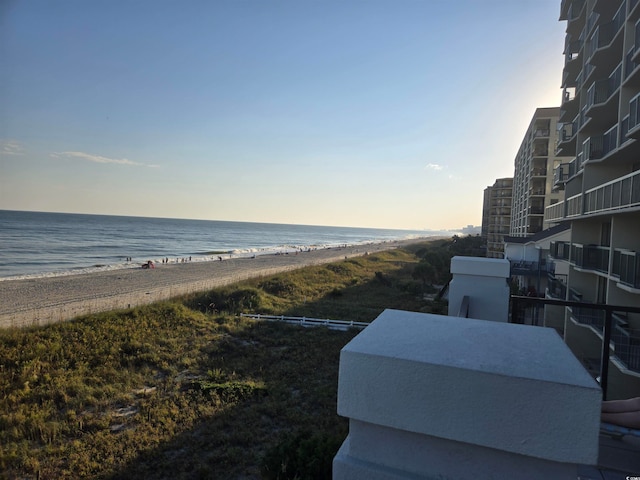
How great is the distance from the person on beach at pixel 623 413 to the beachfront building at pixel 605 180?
899cm

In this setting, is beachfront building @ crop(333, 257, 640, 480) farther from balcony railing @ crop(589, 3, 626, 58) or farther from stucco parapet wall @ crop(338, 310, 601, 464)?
balcony railing @ crop(589, 3, 626, 58)

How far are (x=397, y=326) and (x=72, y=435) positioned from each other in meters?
8.67

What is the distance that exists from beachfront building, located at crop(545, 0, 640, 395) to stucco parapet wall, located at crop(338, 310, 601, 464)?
33.2 ft

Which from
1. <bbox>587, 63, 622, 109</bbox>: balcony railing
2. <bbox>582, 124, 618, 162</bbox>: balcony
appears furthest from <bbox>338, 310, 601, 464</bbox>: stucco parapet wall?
<bbox>587, 63, 622, 109</bbox>: balcony railing

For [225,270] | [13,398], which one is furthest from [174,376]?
[225,270]

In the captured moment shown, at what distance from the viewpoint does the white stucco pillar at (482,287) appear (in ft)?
12.9

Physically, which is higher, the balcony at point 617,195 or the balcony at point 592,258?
the balcony at point 617,195

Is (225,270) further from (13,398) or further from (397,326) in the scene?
(397,326)

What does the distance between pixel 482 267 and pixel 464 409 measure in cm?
289

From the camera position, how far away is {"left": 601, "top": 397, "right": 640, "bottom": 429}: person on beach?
1.87 m

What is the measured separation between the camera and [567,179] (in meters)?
19.5

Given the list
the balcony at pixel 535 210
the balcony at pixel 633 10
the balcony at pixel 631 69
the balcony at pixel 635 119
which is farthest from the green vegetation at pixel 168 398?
the balcony at pixel 535 210

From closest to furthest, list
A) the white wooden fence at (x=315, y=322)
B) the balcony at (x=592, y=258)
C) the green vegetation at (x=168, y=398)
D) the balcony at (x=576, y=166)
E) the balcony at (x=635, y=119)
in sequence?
1. the green vegetation at (x=168, y=398)
2. the balcony at (x=635, y=119)
3. the balcony at (x=592, y=258)
4. the white wooden fence at (x=315, y=322)
5. the balcony at (x=576, y=166)

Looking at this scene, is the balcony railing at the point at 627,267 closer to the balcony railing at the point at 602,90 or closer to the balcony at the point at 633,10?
the balcony railing at the point at 602,90
